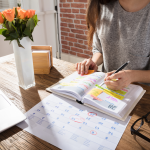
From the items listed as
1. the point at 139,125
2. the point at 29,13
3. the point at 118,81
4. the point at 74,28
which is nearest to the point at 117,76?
the point at 118,81

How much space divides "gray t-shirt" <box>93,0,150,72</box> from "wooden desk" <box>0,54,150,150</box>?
234 millimetres

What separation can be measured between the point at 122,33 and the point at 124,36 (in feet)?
0.07

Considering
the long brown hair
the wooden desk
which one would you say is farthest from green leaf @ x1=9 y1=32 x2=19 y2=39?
the long brown hair

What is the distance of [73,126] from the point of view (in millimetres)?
520

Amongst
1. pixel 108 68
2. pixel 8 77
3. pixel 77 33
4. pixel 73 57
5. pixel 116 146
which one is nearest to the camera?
pixel 116 146

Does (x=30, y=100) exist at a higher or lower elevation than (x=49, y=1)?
lower

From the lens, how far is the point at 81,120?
546 mm

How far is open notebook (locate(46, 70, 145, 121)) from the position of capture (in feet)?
1.89

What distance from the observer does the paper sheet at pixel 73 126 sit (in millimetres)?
460

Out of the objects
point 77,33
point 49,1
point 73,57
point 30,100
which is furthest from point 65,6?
point 30,100

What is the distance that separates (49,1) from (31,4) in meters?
0.27

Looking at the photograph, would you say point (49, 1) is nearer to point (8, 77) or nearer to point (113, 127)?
point (8, 77)

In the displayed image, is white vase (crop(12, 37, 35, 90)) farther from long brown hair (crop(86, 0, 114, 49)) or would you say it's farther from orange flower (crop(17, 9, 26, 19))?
long brown hair (crop(86, 0, 114, 49))

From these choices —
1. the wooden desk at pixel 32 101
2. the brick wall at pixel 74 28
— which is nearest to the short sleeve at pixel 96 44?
the wooden desk at pixel 32 101
